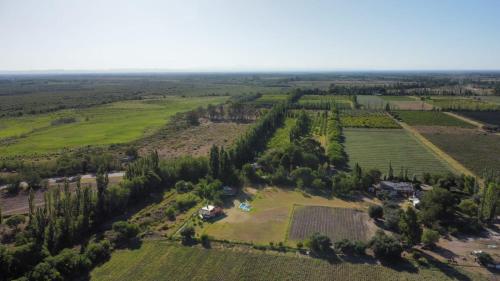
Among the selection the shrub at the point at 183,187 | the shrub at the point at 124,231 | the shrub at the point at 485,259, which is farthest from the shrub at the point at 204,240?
the shrub at the point at 485,259

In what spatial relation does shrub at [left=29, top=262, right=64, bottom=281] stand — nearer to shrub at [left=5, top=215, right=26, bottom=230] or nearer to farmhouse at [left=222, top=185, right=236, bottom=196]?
shrub at [left=5, top=215, right=26, bottom=230]

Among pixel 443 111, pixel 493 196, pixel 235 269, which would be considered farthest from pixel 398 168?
pixel 443 111

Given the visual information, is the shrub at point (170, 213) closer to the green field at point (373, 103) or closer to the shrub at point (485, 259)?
the shrub at point (485, 259)

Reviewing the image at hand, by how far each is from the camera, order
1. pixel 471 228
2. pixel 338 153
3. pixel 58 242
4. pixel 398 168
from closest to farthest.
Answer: pixel 58 242
pixel 471 228
pixel 398 168
pixel 338 153

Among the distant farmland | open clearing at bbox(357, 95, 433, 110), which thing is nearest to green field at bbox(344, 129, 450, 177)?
→ the distant farmland

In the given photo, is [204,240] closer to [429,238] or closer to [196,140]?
[429,238]

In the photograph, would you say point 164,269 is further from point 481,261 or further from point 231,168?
point 481,261

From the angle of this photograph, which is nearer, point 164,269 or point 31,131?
point 164,269

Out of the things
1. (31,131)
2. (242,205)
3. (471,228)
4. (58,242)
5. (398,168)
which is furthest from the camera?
(31,131)
